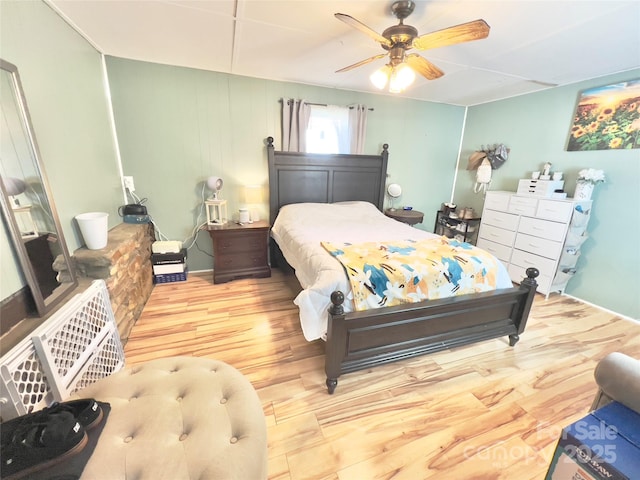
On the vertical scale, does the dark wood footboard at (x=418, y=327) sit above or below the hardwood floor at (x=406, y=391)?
above

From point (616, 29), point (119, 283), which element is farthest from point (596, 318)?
point (119, 283)

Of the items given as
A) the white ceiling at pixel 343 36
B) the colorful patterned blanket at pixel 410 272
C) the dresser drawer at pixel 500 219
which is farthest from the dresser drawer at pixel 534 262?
the white ceiling at pixel 343 36

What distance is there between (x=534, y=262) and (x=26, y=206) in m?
4.37

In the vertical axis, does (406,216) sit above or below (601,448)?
above

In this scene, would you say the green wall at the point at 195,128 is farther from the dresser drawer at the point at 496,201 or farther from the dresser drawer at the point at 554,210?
the dresser drawer at the point at 554,210

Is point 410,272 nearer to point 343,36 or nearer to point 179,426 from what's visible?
point 179,426

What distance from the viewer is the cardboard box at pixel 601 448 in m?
0.83

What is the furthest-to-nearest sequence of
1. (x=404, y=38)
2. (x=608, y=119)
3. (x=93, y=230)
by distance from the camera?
1. (x=608, y=119)
2. (x=93, y=230)
3. (x=404, y=38)

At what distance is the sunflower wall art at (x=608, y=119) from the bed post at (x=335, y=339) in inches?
129

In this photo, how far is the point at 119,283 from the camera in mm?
2014

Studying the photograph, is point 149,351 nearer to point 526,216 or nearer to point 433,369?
point 433,369

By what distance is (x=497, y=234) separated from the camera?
11.5 ft

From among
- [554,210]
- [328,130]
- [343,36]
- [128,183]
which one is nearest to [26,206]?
[128,183]

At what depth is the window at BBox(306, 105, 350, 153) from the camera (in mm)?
3352
